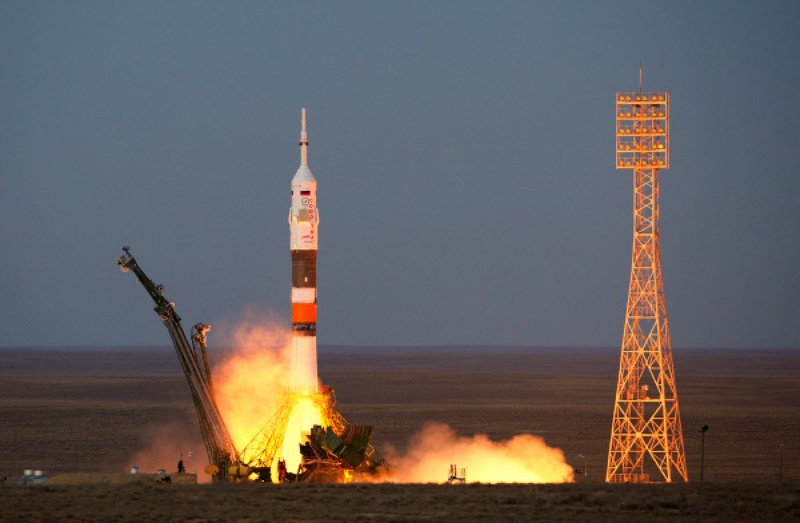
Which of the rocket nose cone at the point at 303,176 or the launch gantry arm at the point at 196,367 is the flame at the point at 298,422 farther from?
the rocket nose cone at the point at 303,176

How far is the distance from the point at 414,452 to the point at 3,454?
85.4ft

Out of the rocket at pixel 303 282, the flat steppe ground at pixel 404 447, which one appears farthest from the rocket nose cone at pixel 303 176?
the flat steppe ground at pixel 404 447

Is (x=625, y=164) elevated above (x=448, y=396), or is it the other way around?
(x=625, y=164)

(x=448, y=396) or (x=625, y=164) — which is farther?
(x=448, y=396)

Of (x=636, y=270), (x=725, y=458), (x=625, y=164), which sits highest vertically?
(x=625, y=164)

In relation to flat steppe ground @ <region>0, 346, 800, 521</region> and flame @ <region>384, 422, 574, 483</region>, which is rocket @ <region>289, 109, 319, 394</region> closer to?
flame @ <region>384, 422, 574, 483</region>

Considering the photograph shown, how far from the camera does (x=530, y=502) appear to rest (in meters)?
50.5

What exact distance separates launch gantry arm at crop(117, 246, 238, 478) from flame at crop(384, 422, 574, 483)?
23.1ft

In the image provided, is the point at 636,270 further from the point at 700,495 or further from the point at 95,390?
the point at 95,390

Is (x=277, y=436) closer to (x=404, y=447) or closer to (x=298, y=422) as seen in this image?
(x=298, y=422)

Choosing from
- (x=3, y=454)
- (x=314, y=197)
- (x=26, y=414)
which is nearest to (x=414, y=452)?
(x=314, y=197)

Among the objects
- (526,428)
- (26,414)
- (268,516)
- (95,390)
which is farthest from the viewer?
(95,390)

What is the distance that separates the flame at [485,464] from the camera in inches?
2509

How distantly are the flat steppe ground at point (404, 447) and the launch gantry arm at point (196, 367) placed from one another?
11.8 ft
